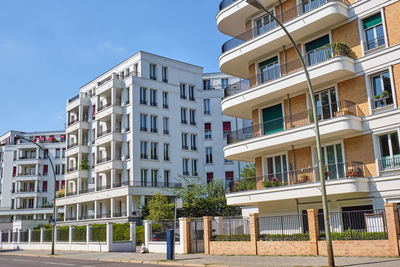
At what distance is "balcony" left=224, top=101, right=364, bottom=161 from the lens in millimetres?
21297

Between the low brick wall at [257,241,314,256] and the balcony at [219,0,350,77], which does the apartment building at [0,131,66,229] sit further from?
the low brick wall at [257,241,314,256]

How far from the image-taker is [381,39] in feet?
70.0

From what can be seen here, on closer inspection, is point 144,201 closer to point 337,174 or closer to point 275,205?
point 275,205

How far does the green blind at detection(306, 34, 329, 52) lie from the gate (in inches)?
459

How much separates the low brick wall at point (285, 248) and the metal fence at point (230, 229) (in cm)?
113

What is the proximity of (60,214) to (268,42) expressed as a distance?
187 feet

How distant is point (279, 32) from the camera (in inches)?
973

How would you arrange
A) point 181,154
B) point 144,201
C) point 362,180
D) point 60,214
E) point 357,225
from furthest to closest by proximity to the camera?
1. point 60,214
2. point 181,154
3. point 144,201
4. point 362,180
5. point 357,225

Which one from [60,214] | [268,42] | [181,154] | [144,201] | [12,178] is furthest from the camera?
[12,178]

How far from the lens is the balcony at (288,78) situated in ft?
72.0

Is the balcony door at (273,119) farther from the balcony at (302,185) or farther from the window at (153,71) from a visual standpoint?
the window at (153,71)

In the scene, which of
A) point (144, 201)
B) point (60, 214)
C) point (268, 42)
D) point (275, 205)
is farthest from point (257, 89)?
point (60, 214)

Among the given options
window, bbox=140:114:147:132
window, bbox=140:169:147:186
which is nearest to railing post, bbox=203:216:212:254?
window, bbox=140:169:147:186

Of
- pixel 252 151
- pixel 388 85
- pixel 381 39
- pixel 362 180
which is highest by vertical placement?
pixel 381 39
